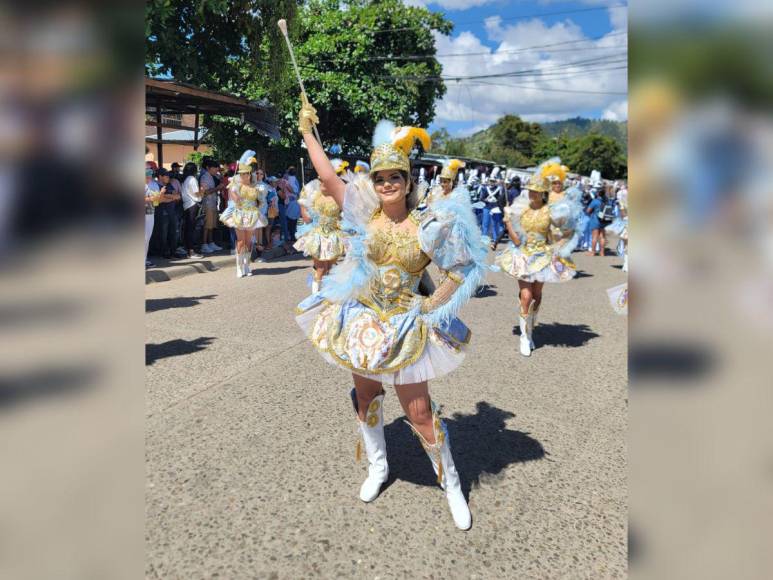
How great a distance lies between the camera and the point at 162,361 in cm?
537

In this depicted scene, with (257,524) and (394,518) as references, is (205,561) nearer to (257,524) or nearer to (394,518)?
(257,524)

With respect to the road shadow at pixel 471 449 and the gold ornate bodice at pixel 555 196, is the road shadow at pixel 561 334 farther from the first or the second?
the road shadow at pixel 471 449

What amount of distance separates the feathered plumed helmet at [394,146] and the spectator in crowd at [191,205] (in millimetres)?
9878

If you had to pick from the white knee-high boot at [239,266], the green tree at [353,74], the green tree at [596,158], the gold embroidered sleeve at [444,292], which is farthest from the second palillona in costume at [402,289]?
the green tree at [596,158]

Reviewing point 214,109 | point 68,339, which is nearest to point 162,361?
point 68,339

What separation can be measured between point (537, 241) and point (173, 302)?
5.32 metres

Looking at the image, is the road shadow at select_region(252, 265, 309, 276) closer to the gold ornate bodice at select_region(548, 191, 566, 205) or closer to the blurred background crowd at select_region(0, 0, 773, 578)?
the gold ornate bodice at select_region(548, 191, 566, 205)

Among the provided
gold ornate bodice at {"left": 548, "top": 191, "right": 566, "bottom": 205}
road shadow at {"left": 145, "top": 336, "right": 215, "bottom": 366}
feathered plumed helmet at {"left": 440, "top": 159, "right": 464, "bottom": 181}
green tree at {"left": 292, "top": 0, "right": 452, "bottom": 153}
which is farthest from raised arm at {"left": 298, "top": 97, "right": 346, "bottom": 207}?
green tree at {"left": 292, "top": 0, "right": 452, "bottom": 153}

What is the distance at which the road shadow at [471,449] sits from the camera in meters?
3.36

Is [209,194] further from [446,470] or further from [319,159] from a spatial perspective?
[446,470]

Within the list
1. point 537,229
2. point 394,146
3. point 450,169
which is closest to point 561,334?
point 537,229

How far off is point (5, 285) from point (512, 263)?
583 cm

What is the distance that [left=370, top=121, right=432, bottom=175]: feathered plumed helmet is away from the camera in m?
2.76

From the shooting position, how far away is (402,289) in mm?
2844
